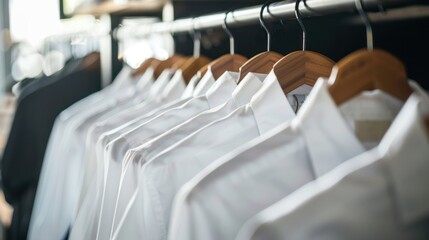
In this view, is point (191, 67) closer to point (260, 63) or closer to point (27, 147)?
point (260, 63)

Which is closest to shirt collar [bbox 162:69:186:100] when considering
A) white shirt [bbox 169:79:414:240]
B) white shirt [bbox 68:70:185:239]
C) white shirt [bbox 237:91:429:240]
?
white shirt [bbox 68:70:185:239]

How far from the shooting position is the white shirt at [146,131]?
1.02 m

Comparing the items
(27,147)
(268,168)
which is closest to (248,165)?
(268,168)

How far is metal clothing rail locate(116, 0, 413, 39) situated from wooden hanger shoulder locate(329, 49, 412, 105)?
0.07 meters

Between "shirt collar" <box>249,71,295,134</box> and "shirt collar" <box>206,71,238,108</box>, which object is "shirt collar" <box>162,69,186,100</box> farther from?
"shirt collar" <box>249,71,295,134</box>

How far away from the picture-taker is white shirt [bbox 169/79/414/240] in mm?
674

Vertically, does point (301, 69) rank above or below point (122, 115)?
above

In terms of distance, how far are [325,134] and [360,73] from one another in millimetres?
81

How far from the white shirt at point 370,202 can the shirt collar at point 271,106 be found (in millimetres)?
287

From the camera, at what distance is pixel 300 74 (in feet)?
2.90

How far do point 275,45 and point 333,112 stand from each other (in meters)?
1.01

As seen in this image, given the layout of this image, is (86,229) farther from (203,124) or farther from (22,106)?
(22,106)

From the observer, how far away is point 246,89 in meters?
0.94

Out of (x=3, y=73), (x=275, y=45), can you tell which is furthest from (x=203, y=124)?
(x=3, y=73)
